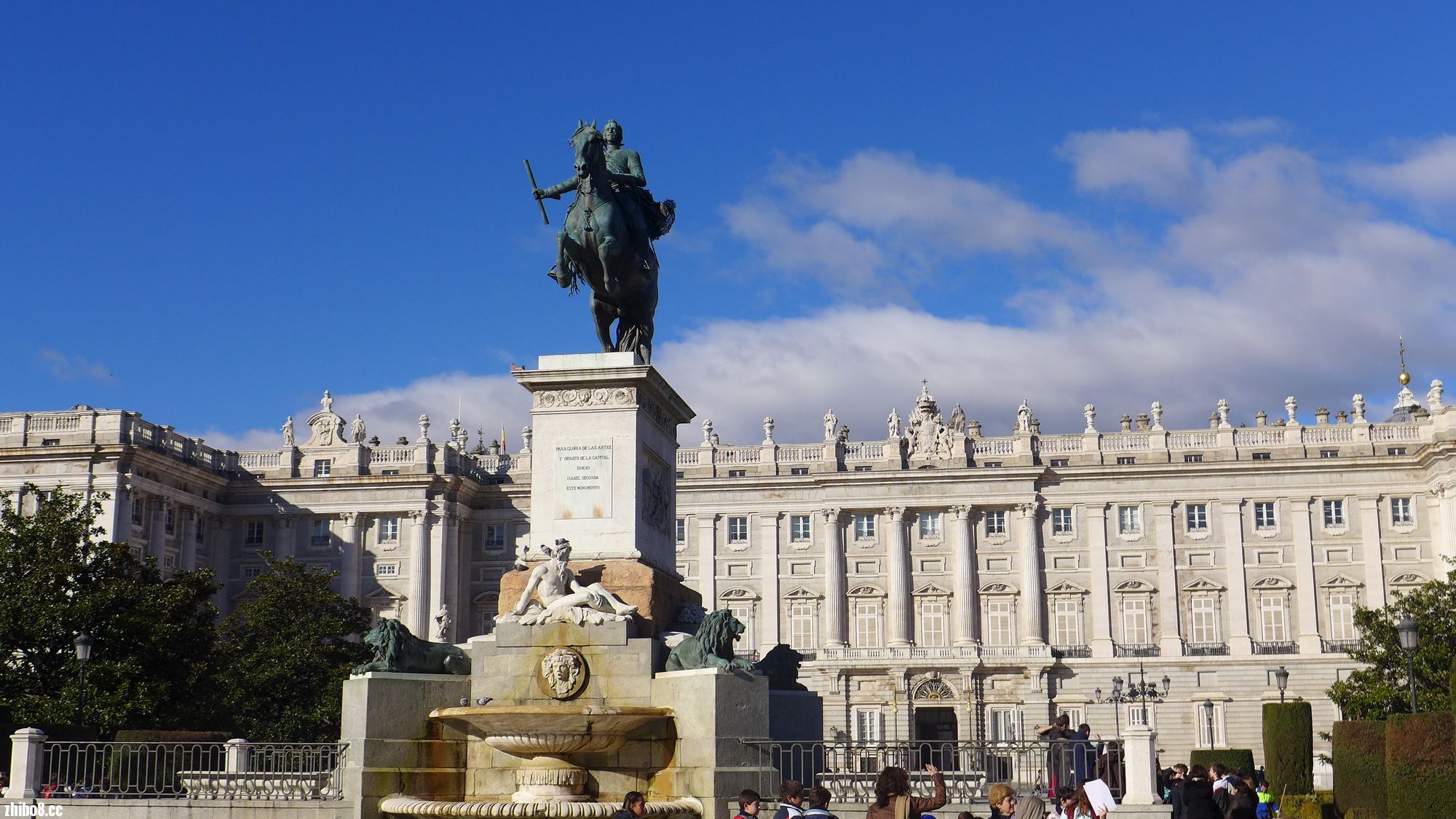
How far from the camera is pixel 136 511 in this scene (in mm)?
78188

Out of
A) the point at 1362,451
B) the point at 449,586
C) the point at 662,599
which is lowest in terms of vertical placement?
the point at 662,599

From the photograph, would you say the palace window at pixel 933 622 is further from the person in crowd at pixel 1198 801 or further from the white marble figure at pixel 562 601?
the white marble figure at pixel 562 601

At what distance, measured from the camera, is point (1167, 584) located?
268 ft

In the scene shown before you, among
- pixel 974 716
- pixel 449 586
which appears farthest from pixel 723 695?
pixel 449 586

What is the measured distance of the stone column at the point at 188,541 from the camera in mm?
82562

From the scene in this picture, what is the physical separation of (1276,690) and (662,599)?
65969 mm

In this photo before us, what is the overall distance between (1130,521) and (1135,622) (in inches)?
201

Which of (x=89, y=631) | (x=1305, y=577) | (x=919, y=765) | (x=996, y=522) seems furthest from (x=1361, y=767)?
(x=996, y=522)

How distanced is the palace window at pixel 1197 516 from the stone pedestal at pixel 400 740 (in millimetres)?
69703

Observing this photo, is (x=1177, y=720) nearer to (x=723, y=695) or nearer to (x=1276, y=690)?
(x=1276, y=690)

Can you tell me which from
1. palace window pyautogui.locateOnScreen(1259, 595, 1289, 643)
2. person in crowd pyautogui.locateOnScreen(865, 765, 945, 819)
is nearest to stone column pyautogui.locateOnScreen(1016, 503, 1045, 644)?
palace window pyautogui.locateOnScreen(1259, 595, 1289, 643)

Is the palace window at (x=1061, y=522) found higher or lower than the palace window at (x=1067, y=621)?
higher

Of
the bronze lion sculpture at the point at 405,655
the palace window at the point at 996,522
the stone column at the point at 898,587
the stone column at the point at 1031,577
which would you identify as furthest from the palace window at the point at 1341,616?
the bronze lion sculpture at the point at 405,655

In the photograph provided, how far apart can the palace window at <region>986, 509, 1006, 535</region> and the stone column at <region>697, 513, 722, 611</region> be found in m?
13.9
